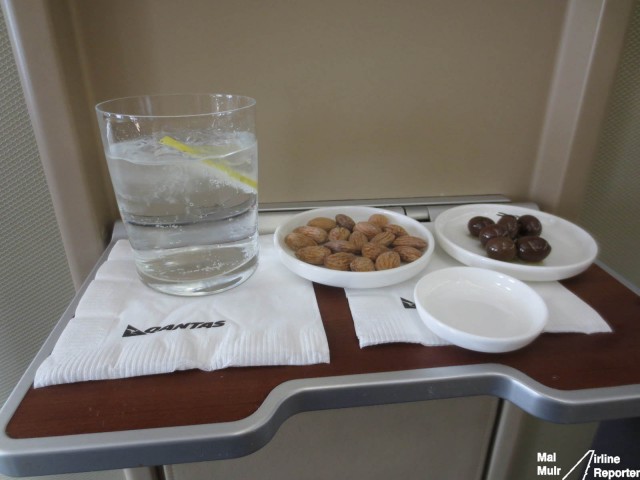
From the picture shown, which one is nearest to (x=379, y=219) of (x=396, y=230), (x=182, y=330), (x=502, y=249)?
(x=396, y=230)

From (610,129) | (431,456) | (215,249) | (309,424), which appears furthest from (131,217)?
(610,129)

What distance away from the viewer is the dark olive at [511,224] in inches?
22.0

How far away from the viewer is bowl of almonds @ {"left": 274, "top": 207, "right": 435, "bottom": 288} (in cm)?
48

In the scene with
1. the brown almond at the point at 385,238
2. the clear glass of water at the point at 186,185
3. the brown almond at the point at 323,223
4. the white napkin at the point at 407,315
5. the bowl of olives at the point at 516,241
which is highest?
the clear glass of water at the point at 186,185

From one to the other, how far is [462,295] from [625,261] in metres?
0.42

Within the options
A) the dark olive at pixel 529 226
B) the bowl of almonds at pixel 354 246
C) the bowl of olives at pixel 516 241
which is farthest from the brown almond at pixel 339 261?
the dark olive at pixel 529 226

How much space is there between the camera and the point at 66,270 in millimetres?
614

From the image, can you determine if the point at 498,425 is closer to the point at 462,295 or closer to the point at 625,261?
the point at 462,295

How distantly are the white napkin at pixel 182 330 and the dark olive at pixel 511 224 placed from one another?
255 millimetres

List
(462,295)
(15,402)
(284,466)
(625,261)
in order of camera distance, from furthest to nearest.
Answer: (625,261), (284,466), (462,295), (15,402)

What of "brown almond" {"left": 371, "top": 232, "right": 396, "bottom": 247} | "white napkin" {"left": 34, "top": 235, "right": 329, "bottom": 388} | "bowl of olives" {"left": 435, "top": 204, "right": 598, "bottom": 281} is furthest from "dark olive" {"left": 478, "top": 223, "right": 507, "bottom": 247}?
"white napkin" {"left": 34, "top": 235, "right": 329, "bottom": 388}

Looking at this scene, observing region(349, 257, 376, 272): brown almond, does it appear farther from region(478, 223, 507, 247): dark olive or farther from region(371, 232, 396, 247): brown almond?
region(478, 223, 507, 247): dark olive

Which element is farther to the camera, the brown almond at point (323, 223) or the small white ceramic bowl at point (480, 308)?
the brown almond at point (323, 223)

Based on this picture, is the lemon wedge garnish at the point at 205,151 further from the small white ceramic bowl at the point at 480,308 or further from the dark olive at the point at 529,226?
the dark olive at the point at 529,226
